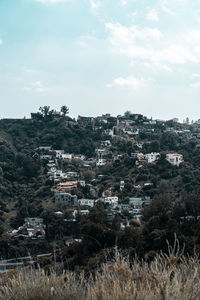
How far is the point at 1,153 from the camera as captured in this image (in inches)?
1757

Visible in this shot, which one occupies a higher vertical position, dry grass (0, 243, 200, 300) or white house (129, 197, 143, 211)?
dry grass (0, 243, 200, 300)

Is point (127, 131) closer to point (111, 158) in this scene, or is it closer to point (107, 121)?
point (107, 121)

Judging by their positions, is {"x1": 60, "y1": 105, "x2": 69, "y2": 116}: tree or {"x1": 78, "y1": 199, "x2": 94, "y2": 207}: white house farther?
{"x1": 60, "y1": 105, "x2": 69, "y2": 116}: tree

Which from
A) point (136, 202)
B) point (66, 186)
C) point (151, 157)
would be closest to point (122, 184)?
point (136, 202)

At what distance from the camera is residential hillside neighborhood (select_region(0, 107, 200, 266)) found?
774 inches

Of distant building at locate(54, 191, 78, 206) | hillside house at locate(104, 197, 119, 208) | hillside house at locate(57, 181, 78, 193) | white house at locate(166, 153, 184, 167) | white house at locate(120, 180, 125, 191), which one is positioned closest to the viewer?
hillside house at locate(104, 197, 119, 208)

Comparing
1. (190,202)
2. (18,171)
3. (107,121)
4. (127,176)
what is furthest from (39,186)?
(107,121)

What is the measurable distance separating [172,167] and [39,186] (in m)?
12.6

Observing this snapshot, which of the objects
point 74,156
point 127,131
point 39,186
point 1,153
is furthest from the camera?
point 127,131

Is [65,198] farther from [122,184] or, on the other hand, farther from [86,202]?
[122,184]

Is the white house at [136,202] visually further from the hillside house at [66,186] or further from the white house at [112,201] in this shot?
the hillside house at [66,186]

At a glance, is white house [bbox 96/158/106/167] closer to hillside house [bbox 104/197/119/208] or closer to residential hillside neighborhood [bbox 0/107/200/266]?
residential hillside neighborhood [bbox 0/107/200/266]

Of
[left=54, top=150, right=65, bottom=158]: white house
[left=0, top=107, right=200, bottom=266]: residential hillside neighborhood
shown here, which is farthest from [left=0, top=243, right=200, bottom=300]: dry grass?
[left=54, top=150, right=65, bottom=158]: white house

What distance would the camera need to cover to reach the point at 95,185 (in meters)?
39.3
